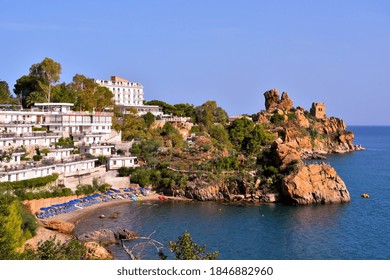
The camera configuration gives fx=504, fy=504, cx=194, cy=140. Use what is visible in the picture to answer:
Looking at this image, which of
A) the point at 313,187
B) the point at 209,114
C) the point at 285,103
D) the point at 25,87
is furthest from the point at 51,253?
the point at 285,103

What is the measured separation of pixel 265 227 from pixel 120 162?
24361 mm

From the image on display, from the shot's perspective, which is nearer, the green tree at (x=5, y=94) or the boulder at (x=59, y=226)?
the boulder at (x=59, y=226)

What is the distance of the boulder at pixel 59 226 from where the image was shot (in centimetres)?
4409

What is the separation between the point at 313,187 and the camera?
194ft

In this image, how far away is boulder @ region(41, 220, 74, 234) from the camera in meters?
44.1

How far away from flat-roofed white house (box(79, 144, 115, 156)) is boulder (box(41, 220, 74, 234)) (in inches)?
822

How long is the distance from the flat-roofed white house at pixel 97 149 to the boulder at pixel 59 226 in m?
20.9

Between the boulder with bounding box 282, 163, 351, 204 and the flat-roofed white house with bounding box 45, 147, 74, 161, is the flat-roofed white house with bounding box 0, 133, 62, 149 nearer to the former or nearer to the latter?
the flat-roofed white house with bounding box 45, 147, 74, 161

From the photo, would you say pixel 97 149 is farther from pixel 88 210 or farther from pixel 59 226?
pixel 59 226

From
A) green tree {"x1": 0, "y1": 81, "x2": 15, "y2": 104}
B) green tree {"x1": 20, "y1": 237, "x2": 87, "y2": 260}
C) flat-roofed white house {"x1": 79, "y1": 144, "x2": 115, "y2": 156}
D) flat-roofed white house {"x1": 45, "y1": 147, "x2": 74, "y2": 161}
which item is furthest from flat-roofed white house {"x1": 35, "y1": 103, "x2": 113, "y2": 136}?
green tree {"x1": 20, "y1": 237, "x2": 87, "y2": 260}

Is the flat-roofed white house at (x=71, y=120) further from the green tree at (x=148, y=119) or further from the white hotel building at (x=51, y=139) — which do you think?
the green tree at (x=148, y=119)

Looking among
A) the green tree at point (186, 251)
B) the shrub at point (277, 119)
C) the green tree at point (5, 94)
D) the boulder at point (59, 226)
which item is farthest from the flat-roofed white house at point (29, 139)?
the shrub at point (277, 119)
